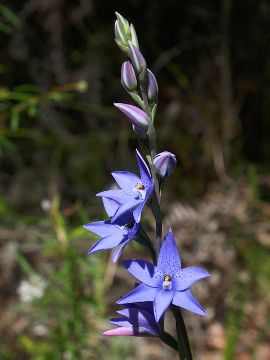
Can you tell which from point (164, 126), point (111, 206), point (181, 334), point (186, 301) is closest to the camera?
point (186, 301)

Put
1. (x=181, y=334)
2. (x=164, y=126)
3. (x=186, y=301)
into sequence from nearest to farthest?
1. (x=186, y=301)
2. (x=181, y=334)
3. (x=164, y=126)

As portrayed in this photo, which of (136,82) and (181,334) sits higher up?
(136,82)

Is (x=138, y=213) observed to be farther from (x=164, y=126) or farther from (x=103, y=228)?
(x=164, y=126)

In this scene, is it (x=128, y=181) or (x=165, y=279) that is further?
(x=128, y=181)

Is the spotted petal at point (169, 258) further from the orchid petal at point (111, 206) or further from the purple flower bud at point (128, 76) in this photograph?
the purple flower bud at point (128, 76)

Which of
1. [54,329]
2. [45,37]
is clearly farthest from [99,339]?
[45,37]

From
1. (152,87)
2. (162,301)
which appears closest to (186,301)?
(162,301)

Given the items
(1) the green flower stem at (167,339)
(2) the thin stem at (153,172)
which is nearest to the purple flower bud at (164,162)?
(2) the thin stem at (153,172)

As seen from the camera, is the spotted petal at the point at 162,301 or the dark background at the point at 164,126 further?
the dark background at the point at 164,126

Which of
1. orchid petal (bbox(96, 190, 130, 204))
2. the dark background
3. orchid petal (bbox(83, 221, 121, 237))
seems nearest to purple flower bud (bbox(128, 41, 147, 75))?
orchid petal (bbox(96, 190, 130, 204))
